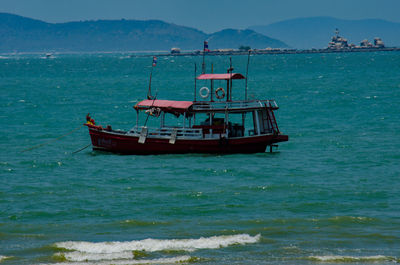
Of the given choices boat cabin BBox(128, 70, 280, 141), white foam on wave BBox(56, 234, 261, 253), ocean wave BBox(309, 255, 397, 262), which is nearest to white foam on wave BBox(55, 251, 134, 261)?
white foam on wave BBox(56, 234, 261, 253)

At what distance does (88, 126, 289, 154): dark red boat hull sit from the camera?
3803 cm

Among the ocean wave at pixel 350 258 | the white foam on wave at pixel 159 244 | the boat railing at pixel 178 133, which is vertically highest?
the boat railing at pixel 178 133

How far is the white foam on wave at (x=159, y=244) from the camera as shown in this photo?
856 inches

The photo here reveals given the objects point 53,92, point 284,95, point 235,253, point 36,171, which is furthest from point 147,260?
point 53,92

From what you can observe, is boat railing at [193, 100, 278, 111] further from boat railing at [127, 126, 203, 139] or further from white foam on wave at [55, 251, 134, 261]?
white foam on wave at [55, 251, 134, 261]

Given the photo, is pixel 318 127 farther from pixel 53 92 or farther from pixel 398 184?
pixel 53 92

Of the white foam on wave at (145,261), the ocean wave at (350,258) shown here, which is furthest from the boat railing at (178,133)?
the ocean wave at (350,258)


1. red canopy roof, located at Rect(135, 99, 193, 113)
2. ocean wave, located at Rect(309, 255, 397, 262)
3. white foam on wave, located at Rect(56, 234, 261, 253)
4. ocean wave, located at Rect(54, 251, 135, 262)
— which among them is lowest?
ocean wave, located at Rect(54, 251, 135, 262)

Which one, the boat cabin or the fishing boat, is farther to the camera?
the fishing boat

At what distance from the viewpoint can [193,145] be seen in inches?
1502

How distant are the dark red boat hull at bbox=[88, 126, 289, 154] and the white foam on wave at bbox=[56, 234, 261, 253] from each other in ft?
50.3

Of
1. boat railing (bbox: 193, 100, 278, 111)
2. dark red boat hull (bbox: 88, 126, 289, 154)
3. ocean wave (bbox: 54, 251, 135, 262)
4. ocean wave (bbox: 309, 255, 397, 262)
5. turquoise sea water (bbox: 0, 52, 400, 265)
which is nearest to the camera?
ocean wave (bbox: 309, 255, 397, 262)

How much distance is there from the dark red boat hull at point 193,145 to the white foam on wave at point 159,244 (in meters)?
15.3

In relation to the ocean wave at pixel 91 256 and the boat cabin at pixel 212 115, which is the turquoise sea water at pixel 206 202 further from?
the boat cabin at pixel 212 115
